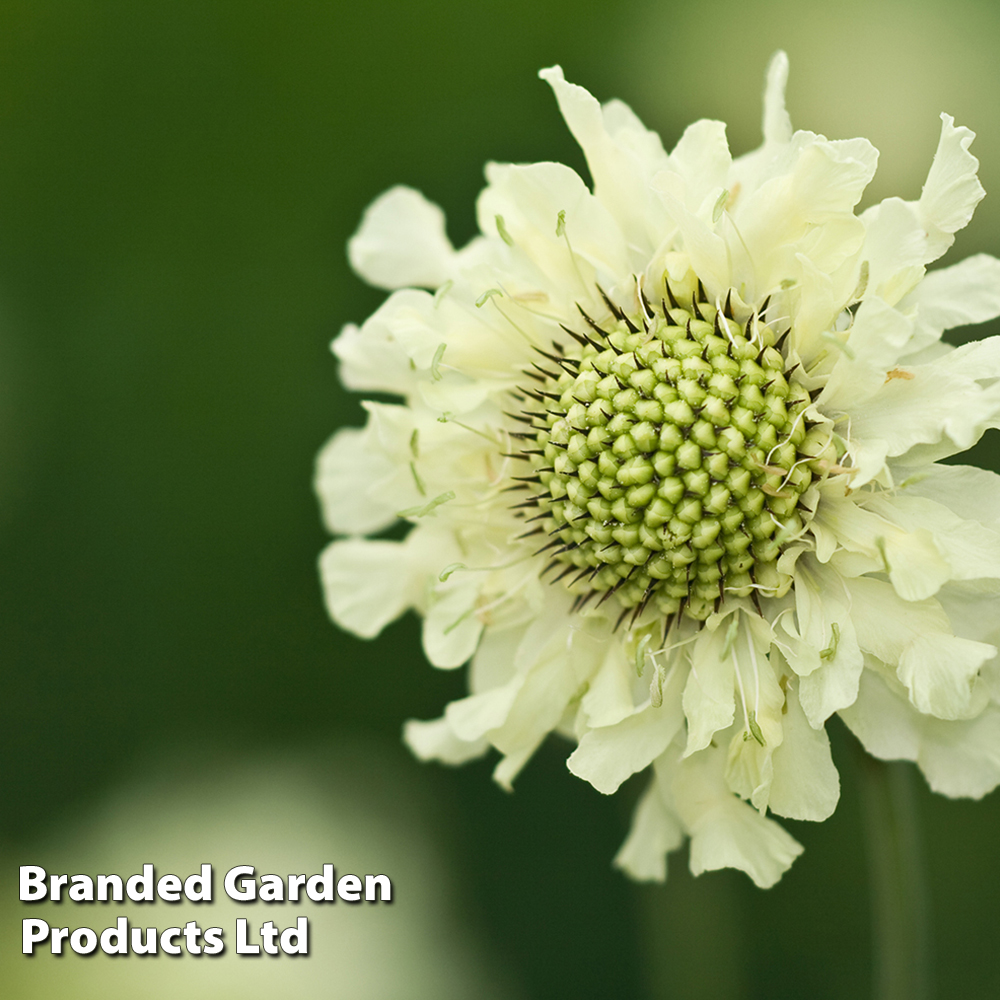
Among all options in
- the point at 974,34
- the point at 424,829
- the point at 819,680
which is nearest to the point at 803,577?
the point at 819,680

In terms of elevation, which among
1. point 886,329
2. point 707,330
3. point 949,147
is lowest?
point 886,329

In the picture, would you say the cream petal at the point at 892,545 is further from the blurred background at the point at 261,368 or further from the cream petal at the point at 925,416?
the blurred background at the point at 261,368

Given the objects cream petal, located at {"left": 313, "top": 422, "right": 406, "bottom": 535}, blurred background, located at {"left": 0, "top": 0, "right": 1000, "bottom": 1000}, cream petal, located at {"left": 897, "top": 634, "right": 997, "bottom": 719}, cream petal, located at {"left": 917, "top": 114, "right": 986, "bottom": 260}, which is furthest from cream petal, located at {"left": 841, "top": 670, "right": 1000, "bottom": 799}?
blurred background, located at {"left": 0, "top": 0, "right": 1000, "bottom": 1000}

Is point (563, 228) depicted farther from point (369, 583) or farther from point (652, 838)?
point (652, 838)

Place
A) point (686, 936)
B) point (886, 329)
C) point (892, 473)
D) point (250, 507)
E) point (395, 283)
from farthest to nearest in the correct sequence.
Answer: point (250, 507) < point (686, 936) < point (395, 283) < point (892, 473) < point (886, 329)

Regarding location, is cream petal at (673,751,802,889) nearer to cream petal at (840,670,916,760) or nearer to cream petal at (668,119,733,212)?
cream petal at (840,670,916,760)

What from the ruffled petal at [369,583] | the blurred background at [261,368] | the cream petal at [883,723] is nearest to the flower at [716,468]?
the cream petal at [883,723]

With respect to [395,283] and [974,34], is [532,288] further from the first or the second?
[974,34]

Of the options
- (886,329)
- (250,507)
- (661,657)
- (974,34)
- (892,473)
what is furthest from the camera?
(250,507)
